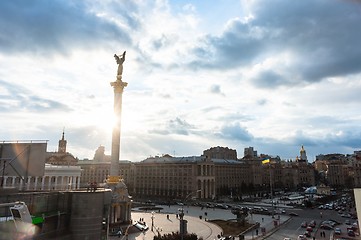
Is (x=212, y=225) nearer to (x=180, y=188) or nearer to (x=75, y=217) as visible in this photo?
(x=75, y=217)

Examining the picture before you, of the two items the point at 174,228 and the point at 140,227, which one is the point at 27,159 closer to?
the point at 140,227

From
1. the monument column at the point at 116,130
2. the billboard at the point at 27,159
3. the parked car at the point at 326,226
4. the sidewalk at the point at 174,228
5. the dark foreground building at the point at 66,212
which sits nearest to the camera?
the dark foreground building at the point at 66,212

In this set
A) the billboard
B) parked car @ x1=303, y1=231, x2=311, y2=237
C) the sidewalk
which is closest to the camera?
the billboard

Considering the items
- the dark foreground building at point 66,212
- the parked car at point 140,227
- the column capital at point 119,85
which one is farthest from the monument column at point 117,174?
the dark foreground building at point 66,212

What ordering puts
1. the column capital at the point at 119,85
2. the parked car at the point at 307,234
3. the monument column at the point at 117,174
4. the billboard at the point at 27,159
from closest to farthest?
1. the billboard at the point at 27,159
2. the parked car at the point at 307,234
3. the monument column at the point at 117,174
4. the column capital at the point at 119,85

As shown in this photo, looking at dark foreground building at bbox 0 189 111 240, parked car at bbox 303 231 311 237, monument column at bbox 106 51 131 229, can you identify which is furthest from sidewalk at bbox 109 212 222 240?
dark foreground building at bbox 0 189 111 240

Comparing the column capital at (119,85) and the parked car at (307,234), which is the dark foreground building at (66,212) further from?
the parked car at (307,234)

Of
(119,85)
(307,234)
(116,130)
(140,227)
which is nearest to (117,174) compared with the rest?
(116,130)

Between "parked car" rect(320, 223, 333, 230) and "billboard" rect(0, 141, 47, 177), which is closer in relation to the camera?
"billboard" rect(0, 141, 47, 177)

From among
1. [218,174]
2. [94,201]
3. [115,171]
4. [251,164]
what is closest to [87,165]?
[218,174]

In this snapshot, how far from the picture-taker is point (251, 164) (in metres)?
168

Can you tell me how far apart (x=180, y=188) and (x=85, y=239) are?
9838 cm

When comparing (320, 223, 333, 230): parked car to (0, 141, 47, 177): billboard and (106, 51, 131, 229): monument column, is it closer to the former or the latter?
(106, 51, 131, 229): monument column

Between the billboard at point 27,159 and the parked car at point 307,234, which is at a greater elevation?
the billboard at point 27,159
